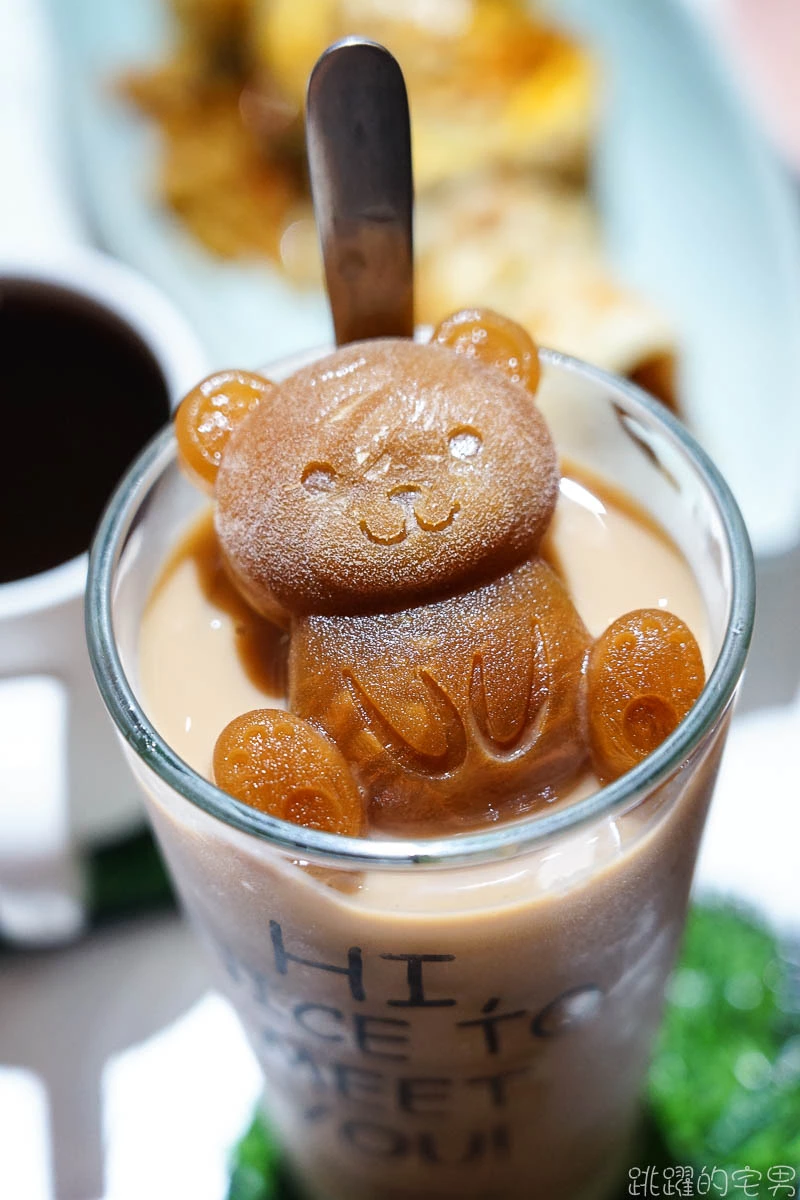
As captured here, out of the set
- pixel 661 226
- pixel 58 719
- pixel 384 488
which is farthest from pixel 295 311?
pixel 384 488

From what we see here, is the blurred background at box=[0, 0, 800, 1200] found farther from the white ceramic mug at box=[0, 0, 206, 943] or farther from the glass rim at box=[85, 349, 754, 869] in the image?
the glass rim at box=[85, 349, 754, 869]

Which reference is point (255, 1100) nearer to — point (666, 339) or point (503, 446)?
point (503, 446)

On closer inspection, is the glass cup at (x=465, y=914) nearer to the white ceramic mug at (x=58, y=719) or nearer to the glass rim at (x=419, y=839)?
the glass rim at (x=419, y=839)

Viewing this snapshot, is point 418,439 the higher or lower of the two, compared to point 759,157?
higher

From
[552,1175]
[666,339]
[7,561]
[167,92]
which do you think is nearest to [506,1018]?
[552,1175]

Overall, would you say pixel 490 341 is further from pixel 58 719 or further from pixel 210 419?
pixel 58 719

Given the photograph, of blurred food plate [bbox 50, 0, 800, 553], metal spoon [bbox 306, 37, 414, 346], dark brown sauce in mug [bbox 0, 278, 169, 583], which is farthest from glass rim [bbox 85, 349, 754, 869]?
blurred food plate [bbox 50, 0, 800, 553]
